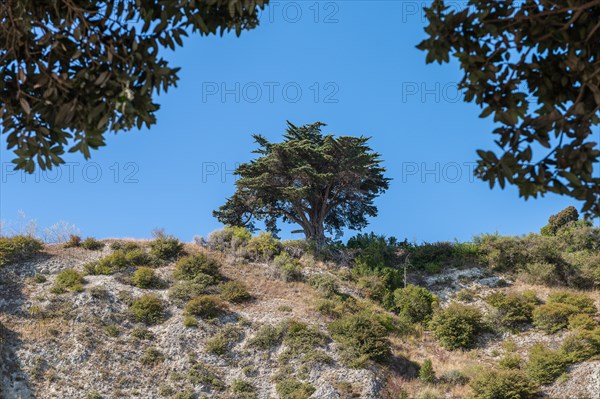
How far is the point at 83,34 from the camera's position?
6062 millimetres

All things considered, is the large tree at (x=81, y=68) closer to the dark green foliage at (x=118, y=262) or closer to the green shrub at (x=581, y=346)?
the green shrub at (x=581, y=346)

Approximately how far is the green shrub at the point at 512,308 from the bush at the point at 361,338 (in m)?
5.48

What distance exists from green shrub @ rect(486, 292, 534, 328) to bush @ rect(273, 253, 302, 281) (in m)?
8.23

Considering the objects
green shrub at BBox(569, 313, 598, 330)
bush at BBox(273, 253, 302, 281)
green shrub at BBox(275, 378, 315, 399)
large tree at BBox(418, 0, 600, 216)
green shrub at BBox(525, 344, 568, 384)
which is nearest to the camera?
large tree at BBox(418, 0, 600, 216)

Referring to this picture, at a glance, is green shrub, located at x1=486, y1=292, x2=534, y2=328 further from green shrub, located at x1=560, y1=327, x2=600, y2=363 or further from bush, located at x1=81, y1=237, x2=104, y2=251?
bush, located at x1=81, y1=237, x2=104, y2=251

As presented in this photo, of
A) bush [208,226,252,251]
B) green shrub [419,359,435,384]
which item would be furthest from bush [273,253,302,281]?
green shrub [419,359,435,384]

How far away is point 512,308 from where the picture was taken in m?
24.9

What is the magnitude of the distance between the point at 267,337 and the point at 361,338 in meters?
3.28

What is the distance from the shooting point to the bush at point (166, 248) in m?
27.8

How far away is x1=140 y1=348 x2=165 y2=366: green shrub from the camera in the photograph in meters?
20.5

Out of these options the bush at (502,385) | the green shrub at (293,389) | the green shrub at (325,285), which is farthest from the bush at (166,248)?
the bush at (502,385)

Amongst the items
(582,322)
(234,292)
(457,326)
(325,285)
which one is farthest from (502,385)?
(234,292)

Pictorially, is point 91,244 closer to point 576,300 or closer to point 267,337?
point 267,337

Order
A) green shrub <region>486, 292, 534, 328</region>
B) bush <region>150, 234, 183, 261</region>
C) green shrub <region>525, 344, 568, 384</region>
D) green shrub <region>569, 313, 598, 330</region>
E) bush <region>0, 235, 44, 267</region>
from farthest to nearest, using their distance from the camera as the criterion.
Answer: bush <region>150, 234, 183, 261</region>, bush <region>0, 235, 44, 267</region>, green shrub <region>486, 292, 534, 328</region>, green shrub <region>569, 313, 598, 330</region>, green shrub <region>525, 344, 568, 384</region>
